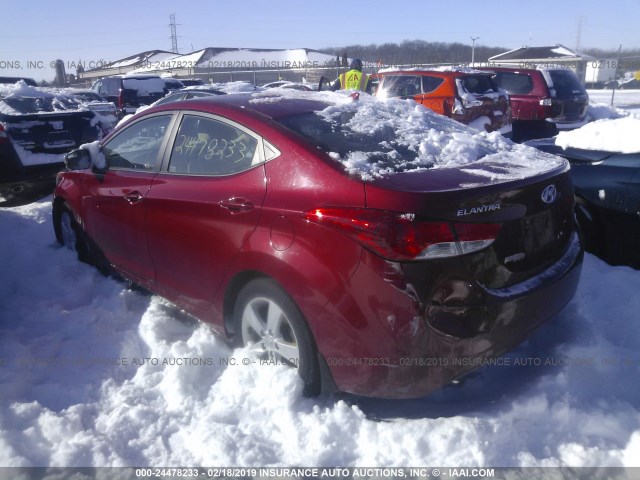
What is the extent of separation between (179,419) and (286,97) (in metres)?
2.11

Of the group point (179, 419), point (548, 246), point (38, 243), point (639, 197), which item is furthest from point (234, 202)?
point (38, 243)

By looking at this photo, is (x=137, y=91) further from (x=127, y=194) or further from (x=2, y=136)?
(x=127, y=194)

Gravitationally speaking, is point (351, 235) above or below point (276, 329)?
above

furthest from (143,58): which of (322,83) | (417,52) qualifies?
(322,83)

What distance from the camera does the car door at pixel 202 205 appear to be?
9.43 feet

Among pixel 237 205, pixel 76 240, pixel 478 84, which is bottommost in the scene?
pixel 76 240

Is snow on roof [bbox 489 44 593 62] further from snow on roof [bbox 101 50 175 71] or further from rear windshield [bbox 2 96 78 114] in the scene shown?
rear windshield [bbox 2 96 78 114]

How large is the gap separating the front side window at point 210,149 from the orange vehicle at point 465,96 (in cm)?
732

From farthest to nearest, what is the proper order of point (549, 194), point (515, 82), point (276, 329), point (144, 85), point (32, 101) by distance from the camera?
point (144, 85)
point (515, 82)
point (32, 101)
point (276, 329)
point (549, 194)

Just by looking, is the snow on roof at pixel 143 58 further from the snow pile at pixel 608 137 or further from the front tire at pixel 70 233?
the snow pile at pixel 608 137

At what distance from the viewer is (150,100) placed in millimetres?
17812

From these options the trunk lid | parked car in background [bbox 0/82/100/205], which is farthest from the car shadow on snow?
parked car in background [bbox 0/82/100/205]

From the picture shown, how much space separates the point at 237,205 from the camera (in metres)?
2.85

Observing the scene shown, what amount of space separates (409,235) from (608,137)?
2.98 m
